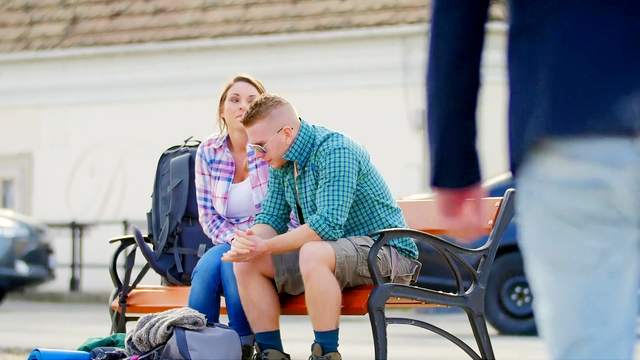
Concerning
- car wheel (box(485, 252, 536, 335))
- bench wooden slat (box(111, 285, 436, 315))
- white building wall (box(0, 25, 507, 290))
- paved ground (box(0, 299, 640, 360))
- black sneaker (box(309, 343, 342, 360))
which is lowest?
paved ground (box(0, 299, 640, 360))

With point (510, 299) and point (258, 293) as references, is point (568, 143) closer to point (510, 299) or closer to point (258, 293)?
point (258, 293)

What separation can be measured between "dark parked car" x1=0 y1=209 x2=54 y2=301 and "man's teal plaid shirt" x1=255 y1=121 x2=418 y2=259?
1149 centimetres

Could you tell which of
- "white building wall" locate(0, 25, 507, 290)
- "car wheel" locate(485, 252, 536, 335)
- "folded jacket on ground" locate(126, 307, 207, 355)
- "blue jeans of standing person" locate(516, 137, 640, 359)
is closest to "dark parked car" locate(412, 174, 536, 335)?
"car wheel" locate(485, 252, 536, 335)

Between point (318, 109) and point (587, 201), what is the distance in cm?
1897

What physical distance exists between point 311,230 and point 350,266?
226 millimetres

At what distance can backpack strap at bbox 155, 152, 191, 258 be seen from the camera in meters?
7.86

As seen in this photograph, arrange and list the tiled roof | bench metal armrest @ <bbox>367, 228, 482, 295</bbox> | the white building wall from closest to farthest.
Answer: bench metal armrest @ <bbox>367, 228, 482, 295</bbox>
the white building wall
the tiled roof

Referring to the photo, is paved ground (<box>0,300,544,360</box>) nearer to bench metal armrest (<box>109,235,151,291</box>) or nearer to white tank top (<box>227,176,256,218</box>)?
bench metal armrest (<box>109,235,151,291</box>)

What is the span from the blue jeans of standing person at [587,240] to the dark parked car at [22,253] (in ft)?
52.9

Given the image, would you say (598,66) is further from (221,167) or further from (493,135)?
(493,135)

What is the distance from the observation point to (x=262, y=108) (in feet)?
22.6

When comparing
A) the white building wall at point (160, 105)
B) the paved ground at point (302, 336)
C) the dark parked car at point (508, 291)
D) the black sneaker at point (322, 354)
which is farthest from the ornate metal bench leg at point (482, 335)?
the white building wall at point (160, 105)

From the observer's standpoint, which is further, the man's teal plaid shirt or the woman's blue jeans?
the woman's blue jeans

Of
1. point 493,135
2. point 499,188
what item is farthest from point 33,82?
point 499,188
